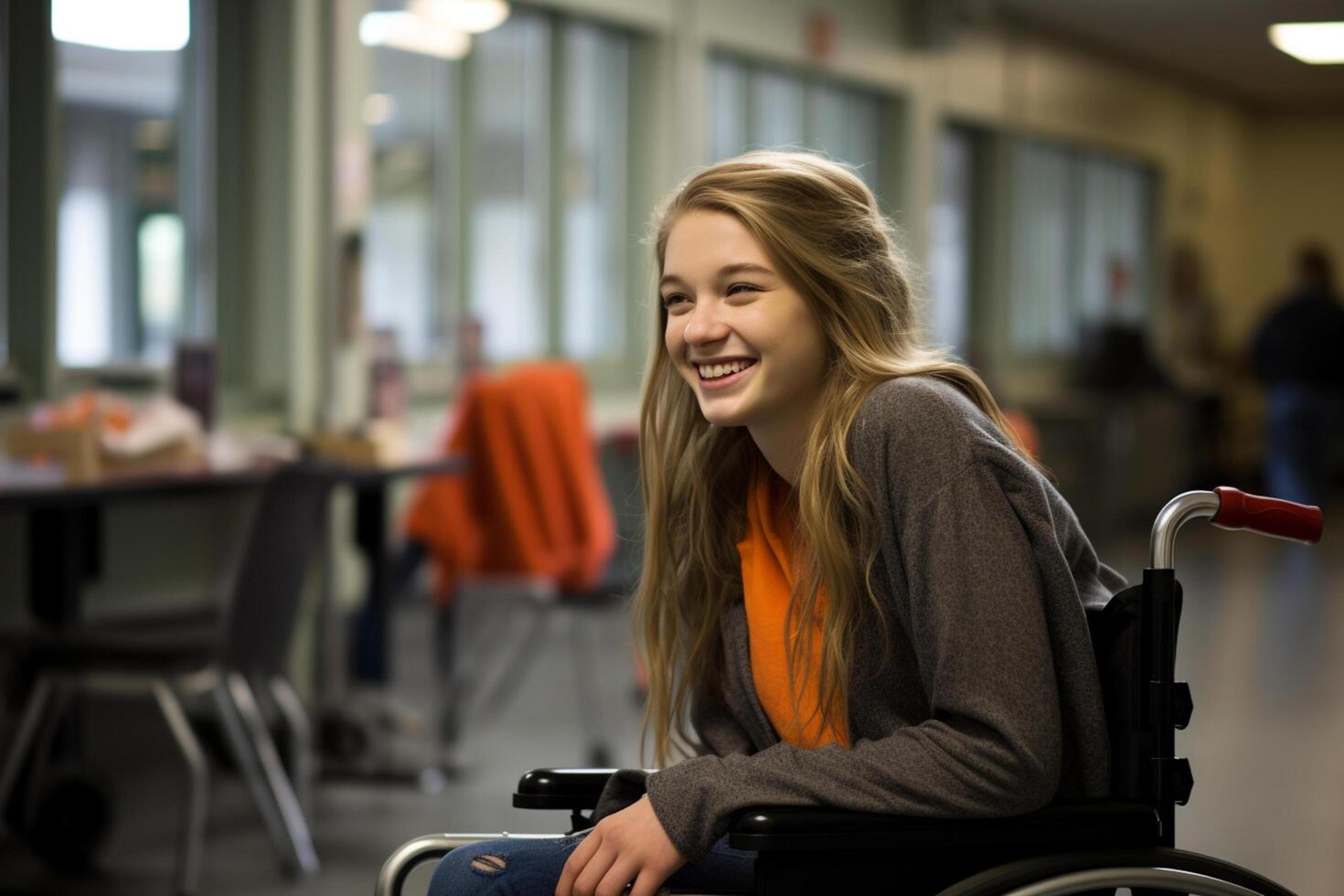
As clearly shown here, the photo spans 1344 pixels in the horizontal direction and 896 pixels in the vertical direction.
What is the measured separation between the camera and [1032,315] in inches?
461

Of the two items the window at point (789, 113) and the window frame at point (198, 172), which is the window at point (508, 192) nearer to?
the window frame at point (198, 172)

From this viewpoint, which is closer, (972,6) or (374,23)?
(374,23)

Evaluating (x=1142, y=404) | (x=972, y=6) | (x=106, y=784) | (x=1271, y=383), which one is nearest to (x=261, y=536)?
(x=106, y=784)

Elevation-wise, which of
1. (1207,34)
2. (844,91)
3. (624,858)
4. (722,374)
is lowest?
(624,858)

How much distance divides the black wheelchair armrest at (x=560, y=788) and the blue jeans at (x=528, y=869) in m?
0.03

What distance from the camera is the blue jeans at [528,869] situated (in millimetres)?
1413

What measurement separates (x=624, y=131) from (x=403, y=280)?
5.13ft

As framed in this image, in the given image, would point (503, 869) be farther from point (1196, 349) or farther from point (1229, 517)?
point (1196, 349)

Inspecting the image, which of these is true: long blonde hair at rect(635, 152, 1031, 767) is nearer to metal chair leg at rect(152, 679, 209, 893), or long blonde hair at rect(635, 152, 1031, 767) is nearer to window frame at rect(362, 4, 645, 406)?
metal chair leg at rect(152, 679, 209, 893)

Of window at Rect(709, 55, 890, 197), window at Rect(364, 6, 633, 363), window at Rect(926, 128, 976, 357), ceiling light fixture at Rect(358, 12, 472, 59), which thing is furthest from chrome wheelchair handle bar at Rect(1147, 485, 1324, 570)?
window at Rect(926, 128, 976, 357)

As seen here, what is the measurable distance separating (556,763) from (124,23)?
241 centimetres

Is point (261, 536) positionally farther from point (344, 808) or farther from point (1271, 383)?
point (1271, 383)

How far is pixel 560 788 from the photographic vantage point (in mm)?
1501

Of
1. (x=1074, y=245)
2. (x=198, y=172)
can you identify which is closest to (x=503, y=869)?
(x=198, y=172)
